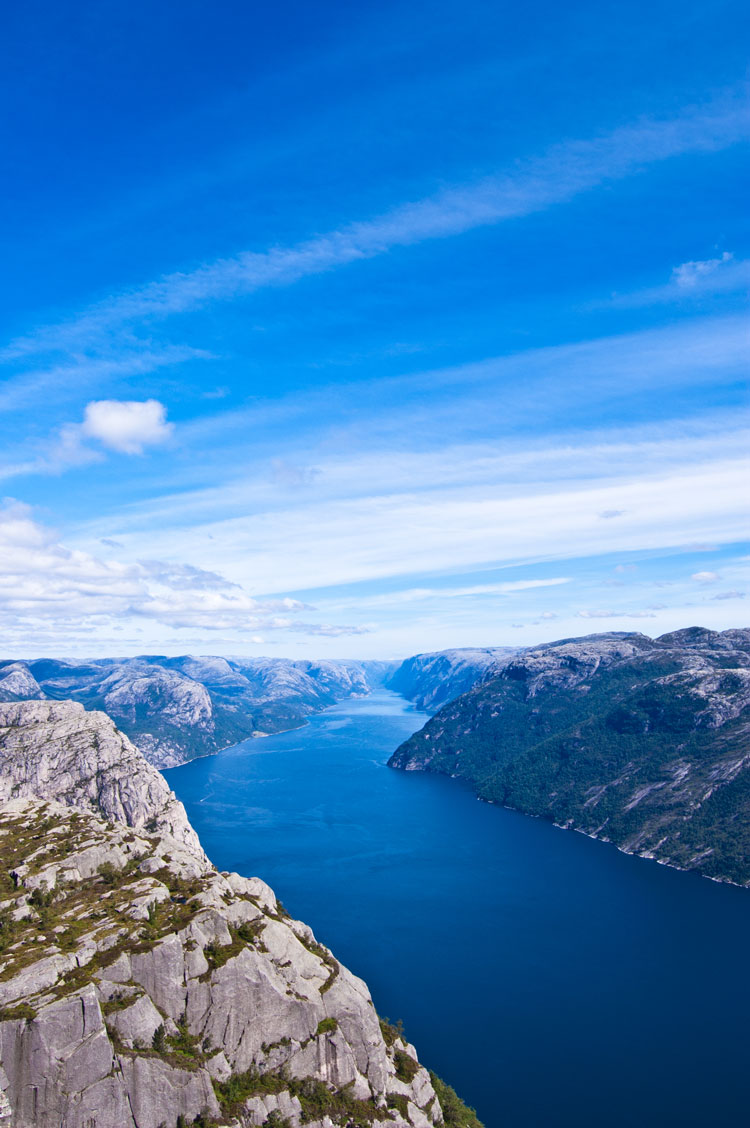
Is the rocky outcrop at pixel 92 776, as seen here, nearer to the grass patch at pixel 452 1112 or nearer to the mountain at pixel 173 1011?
the mountain at pixel 173 1011

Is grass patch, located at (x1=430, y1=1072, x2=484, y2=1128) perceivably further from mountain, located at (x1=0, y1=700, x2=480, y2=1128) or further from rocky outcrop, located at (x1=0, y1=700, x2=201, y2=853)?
rocky outcrop, located at (x1=0, y1=700, x2=201, y2=853)

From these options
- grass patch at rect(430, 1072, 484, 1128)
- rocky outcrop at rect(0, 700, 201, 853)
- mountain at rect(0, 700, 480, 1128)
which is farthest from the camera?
rocky outcrop at rect(0, 700, 201, 853)

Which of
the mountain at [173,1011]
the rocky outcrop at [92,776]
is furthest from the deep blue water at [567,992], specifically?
the rocky outcrop at [92,776]

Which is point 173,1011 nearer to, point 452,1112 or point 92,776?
point 452,1112

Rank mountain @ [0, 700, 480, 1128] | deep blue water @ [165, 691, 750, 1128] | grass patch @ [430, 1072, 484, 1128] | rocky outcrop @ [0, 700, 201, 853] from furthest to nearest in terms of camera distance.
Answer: rocky outcrop @ [0, 700, 201, 853] < deep blue water @ [165, 691, 750, 1128] < grass patch @ [430, 1072, 484, 1128] < mountain @ [0, 700, 480, 1128]

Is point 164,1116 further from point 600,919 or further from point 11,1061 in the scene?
point 600,919

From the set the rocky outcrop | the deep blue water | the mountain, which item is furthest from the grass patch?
the rocky outcrop

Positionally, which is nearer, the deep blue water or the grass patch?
the grass patch

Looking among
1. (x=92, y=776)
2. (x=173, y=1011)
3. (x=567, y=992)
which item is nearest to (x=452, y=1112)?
(x=173, y=1011)

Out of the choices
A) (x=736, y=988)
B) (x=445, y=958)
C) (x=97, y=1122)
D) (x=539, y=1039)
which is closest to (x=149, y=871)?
(x=97, y=1122)
